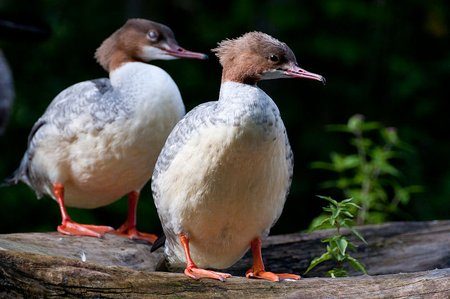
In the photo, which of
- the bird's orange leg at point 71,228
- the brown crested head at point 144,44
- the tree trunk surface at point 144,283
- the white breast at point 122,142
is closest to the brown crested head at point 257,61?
the tree trunk surface at point 144,283

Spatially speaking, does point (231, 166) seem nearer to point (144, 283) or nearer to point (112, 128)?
point (144, 283)

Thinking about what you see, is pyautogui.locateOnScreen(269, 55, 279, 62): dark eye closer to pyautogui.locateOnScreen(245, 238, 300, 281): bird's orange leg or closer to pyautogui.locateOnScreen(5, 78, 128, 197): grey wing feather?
pyautogui.locateOnScreen(245, 238, 300, 281): bird's orange leg

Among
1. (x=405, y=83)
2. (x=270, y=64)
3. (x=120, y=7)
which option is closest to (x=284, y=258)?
(x=270, y=64)

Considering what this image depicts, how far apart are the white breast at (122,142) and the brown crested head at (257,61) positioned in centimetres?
90

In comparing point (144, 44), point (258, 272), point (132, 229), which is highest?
point (144, 44)

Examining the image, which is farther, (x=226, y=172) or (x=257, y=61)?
(x=257, y=61)

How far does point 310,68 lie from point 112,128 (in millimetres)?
3235

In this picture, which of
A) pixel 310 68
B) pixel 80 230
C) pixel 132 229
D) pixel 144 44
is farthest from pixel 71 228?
pixel 310 68

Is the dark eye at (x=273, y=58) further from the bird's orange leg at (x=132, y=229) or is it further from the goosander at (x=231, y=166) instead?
the bird's orange leg at (x=132, y=229)

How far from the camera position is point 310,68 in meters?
7.15

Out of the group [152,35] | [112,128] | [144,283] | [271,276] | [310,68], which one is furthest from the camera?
[310,68]

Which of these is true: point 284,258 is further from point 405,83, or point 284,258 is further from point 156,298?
point 405,83

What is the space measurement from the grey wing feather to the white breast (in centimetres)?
3

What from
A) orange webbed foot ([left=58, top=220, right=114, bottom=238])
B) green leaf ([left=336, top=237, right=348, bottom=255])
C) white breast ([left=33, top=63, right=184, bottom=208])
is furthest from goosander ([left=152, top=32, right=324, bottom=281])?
orange webbed foot ([left=58, top=220, right=114, bottom=238])
